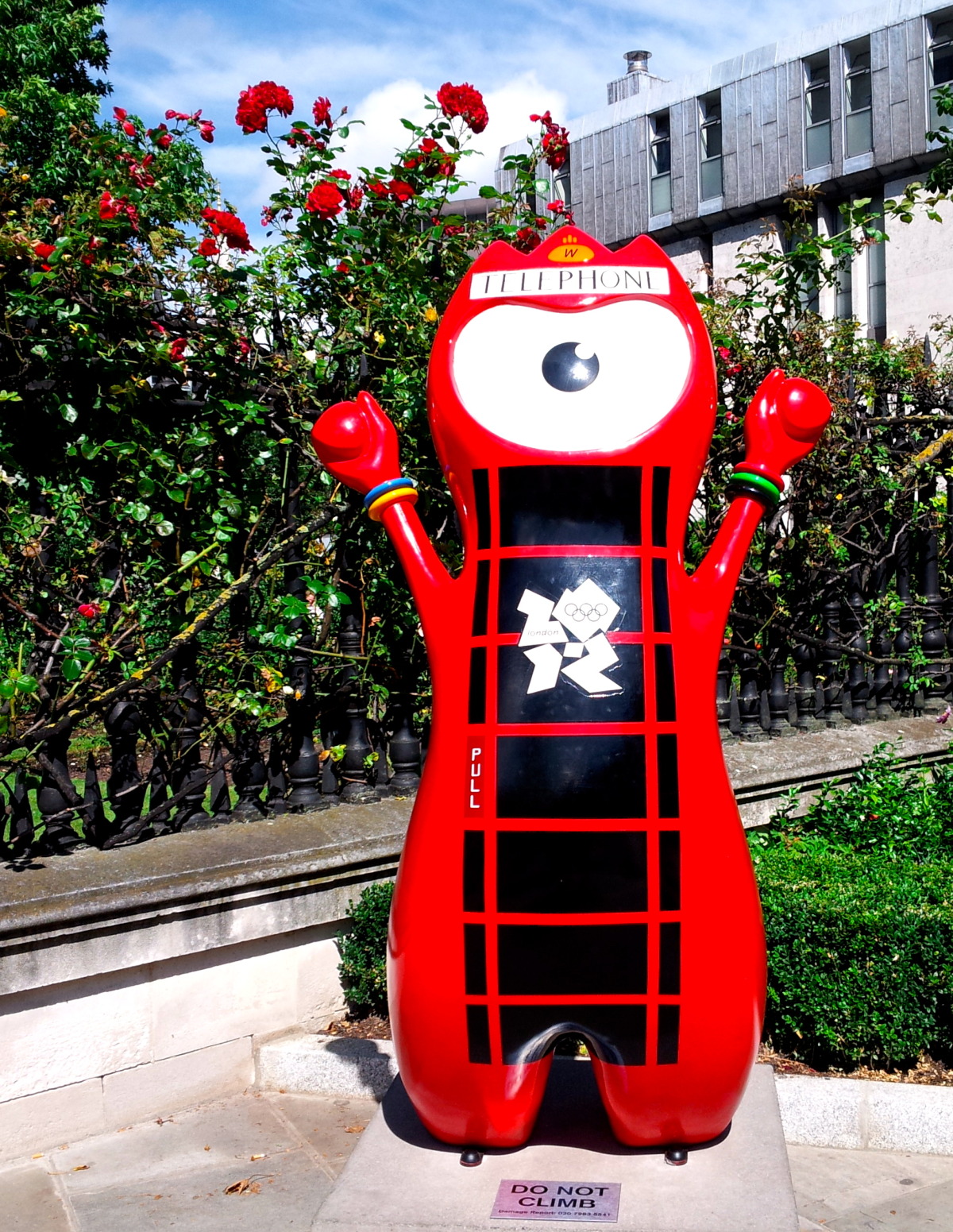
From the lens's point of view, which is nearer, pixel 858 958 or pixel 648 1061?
pixel 648 1061

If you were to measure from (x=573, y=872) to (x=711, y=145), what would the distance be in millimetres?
26627

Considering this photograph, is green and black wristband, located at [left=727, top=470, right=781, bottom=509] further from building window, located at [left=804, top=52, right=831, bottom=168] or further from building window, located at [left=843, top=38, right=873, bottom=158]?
building window, located at [left=804, top=52, right=831, bottom=168]

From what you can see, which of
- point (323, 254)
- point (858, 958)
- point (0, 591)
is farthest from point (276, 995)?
point (323, 254)

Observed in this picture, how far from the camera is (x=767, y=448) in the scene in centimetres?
290

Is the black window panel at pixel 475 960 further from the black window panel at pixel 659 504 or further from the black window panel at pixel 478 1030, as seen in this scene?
the black window panel at pixel 659 504

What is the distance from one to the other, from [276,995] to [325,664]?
1323mm

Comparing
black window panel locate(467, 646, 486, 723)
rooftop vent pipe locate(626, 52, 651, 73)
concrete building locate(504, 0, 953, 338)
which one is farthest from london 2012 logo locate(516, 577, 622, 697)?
rooftop vent pipe locate(626, 52, 651, 73)

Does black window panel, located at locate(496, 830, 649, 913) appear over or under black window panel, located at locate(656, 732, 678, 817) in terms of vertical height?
under

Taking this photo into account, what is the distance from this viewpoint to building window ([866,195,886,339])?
2181 cm

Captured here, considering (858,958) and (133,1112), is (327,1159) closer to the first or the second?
(133,1112)

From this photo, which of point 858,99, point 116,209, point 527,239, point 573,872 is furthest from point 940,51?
point 573,872

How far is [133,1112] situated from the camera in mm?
3648

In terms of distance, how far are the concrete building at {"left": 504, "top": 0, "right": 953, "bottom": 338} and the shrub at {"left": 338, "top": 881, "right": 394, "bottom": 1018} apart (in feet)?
59.7

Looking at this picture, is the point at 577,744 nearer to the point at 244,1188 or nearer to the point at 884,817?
the point at 244,1188
